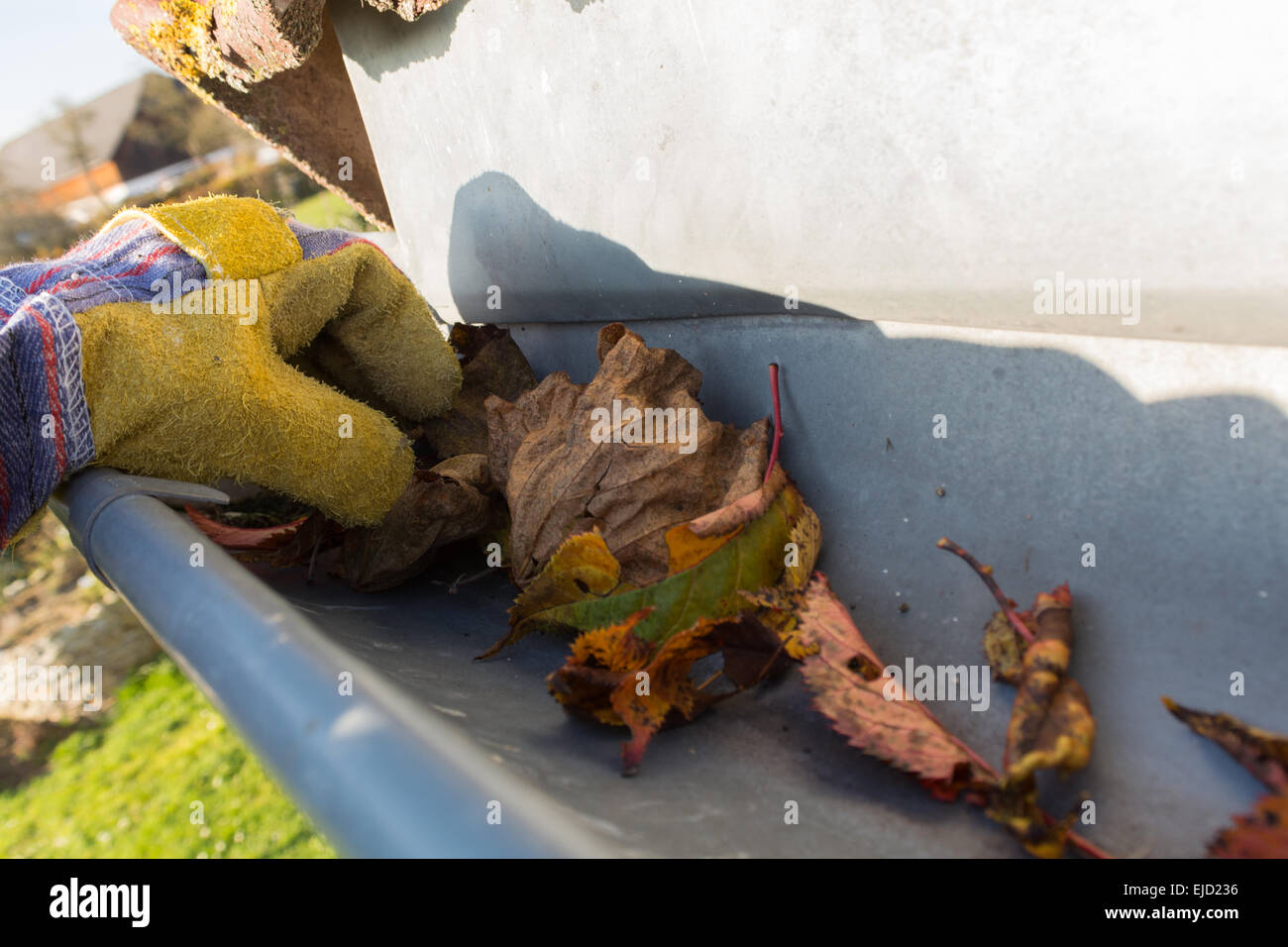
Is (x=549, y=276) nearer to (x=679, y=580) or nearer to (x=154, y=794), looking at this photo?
(x=679, y=580)

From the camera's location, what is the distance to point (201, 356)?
122cm

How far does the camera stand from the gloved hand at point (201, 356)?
110 centimetres

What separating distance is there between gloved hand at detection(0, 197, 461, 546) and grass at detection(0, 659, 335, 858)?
1550 millimetres

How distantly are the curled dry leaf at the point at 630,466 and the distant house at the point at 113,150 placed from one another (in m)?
23.4

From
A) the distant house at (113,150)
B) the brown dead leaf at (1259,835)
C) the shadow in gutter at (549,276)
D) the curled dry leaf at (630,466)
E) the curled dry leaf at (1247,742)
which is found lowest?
the brown dead leaf at (1259,835)

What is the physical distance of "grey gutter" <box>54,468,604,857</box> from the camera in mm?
567

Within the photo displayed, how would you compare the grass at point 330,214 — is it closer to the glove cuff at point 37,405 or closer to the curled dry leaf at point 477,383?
the curled dry leaf at point 477,383

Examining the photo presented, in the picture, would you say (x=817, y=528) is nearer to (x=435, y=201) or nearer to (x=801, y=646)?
(x=801, y=646)

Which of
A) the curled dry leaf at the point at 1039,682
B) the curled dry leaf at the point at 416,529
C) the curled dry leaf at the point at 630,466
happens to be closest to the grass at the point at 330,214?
the curled dry leaf at the point at 416,529

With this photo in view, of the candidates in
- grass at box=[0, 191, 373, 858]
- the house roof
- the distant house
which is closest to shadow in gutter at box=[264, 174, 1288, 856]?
grass at box=[0, 191, 373, 858]

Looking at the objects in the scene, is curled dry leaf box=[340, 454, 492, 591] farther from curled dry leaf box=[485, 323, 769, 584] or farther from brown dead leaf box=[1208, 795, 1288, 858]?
brown dead leaf box=[1208, 795, 1288, 858]
